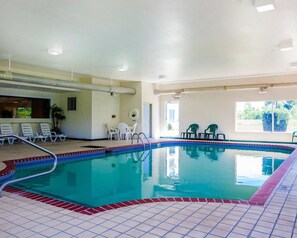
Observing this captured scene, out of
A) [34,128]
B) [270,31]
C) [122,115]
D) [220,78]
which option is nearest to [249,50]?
[270,31]

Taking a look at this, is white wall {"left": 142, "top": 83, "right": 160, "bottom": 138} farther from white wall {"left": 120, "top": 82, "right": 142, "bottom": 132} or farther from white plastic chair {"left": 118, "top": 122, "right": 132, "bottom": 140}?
white plastic chair {"left": 118, "top": 122, "right": 132, "bottom": 140}

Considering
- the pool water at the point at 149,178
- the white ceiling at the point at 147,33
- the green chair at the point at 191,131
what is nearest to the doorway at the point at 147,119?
the green chair at the point at 191,131

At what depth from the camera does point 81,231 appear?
220cm

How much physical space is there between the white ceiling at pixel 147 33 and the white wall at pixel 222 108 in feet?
7.98

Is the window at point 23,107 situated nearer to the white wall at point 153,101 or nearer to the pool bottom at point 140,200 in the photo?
the white wall at point 153,101

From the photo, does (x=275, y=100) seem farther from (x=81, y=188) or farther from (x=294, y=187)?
(x=81, y=188)

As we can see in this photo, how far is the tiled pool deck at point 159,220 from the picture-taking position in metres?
2.16

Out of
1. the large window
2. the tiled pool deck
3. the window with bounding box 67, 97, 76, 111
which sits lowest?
the tiled pool deck

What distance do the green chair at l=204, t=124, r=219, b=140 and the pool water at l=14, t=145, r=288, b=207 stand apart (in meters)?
3.97

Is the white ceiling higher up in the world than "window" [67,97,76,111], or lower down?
higher up

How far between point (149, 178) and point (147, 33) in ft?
9.60

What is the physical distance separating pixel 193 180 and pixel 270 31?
3265 mm

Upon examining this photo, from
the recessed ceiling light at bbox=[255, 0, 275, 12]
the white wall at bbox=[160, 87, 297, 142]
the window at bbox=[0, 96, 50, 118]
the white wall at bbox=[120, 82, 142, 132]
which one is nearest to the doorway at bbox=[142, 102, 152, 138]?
the white wall at bbox=[120, 82, 142, 132]

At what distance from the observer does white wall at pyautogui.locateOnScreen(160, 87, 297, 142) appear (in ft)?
34.6
